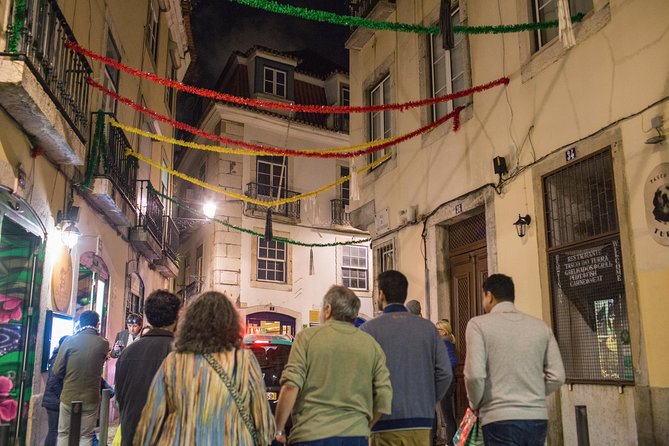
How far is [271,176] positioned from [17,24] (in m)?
18.1

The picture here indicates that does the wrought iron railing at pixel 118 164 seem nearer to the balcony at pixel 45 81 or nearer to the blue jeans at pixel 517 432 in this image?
the balcony at pixel 45 81

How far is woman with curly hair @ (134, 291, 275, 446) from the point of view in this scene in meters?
3.09

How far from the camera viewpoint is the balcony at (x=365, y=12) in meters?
12.8

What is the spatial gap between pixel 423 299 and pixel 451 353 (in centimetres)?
326

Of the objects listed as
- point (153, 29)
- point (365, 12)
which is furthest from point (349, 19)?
point (153, 29)

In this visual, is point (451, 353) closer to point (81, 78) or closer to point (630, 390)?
point (630, 390)

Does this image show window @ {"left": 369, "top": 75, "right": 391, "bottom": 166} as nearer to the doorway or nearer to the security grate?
the security grate

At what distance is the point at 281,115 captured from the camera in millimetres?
25281

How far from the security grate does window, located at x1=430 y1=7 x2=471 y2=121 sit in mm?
1922

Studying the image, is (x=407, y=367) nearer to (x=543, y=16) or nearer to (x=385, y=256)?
(x=543, y=16)

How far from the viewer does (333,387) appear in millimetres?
3574

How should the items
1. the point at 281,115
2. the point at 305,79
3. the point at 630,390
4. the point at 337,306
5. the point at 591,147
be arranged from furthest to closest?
the point at 305,79
the point at 281,115
the point at 591,147
the point at 630,390
the point at 337,306

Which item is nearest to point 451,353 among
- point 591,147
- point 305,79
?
point 591,147

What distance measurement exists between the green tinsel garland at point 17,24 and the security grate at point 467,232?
6.78 metres
